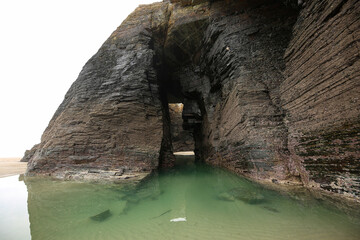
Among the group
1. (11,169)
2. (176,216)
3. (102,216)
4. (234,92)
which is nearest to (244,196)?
(176,216)

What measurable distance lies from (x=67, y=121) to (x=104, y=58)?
4727 mm

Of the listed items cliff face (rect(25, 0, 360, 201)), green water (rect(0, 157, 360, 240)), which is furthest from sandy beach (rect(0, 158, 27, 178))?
green water (rect(0, 157, 360, 240))

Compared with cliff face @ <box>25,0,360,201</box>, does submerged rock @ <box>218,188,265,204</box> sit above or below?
below

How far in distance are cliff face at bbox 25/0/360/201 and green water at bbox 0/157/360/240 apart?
5.09ft

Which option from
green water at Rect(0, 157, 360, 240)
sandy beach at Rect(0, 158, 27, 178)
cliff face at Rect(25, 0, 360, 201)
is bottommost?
green water at Rect(0, 157, 360, 240)

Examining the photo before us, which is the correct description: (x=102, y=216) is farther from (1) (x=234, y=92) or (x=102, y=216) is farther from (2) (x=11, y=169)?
(2) (x=11, y=169)

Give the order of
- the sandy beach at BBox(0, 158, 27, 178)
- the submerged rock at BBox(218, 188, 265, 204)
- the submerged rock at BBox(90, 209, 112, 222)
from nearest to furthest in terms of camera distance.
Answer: the submerged rock at BBox(90, 209, 112, 222) → the submerged rock at BBox(218, 188, 265, 204) → the sandy beach at BBox(0, 158, 27, 178)

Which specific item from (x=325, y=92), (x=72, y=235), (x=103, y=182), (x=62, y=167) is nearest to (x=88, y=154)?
(x=62, y=167)

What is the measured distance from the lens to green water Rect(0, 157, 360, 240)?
2.15 m

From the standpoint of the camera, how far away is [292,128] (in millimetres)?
4918

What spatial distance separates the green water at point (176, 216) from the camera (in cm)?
215

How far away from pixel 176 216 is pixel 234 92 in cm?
572

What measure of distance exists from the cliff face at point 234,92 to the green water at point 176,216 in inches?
Answer: 61.0

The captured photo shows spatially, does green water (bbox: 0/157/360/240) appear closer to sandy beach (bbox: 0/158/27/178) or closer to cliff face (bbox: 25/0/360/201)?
cliff face (bbox: 25/0/360/201)
